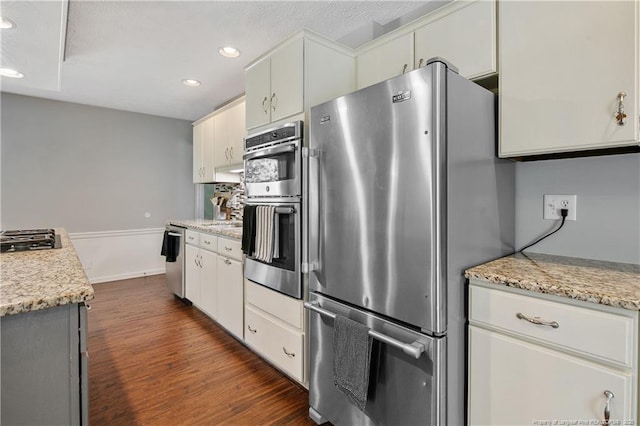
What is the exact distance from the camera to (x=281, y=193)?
6.29 feet

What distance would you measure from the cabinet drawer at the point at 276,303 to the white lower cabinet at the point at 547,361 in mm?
948

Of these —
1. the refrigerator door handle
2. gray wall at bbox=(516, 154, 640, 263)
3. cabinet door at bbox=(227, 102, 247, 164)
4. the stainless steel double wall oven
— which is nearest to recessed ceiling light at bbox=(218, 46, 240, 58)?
cabinet door at bbox=(227, 102, 247, 164)

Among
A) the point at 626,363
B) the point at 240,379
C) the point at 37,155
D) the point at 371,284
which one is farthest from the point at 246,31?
the point at 37,155

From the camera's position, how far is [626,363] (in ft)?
3.12

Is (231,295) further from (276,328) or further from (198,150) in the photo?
(198,150)

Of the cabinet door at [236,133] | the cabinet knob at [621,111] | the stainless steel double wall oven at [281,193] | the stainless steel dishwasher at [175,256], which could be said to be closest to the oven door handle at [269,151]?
the stainless steel double wall oven at [281,193]

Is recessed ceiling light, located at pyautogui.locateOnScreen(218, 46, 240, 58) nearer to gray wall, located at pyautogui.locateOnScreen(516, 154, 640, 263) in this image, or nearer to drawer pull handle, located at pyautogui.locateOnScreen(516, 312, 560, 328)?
gray wall, located at pyautogui.locateOnScreen(516, 154, 640, 263)

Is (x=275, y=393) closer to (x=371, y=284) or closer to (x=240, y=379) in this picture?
(x=240, y=379)

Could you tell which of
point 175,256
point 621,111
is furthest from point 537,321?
point 175,256

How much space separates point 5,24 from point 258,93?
136 cm

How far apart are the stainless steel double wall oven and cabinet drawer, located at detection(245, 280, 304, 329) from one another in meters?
0.05

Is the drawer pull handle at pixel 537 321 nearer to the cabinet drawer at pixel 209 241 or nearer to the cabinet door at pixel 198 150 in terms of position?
the cabinet drawer at pixel 209 241

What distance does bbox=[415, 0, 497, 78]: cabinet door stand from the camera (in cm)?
145

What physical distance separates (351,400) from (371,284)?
555 millimetres
